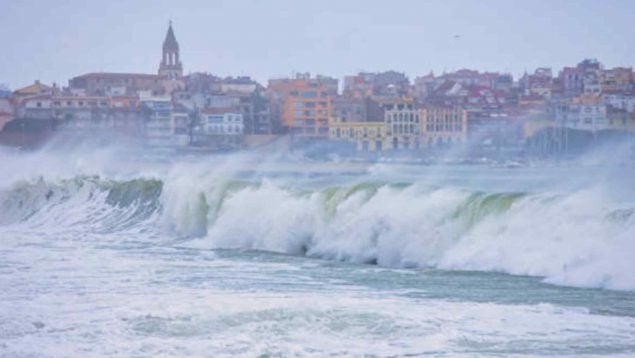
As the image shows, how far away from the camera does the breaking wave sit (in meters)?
19.2

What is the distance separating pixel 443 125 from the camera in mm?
92312

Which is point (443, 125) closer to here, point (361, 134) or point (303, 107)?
point (361, 134)

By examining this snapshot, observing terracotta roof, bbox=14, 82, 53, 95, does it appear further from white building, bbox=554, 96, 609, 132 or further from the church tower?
white building, bbox=554, 96, 609, 132

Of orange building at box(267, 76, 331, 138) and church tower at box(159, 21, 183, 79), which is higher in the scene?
church tower at box(159, 21, 183, 79)

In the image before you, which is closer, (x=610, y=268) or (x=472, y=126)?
(x=610, y=268)

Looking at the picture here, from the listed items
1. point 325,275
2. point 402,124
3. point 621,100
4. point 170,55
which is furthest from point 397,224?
point 170,55

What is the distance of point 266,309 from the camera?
1527 centimetres

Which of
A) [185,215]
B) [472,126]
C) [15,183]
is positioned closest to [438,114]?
[472,126]

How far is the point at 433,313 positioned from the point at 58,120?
289ft

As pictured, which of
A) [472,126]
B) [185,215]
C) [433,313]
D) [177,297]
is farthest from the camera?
[472,126]

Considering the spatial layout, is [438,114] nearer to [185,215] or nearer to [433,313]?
[185,215]

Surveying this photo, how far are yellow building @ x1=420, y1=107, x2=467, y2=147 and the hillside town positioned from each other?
10cm

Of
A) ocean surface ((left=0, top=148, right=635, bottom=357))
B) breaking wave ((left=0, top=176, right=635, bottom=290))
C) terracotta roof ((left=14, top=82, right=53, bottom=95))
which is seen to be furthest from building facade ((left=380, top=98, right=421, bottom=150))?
ocean surface ((left=0, top=148, right=635, bottom=357))

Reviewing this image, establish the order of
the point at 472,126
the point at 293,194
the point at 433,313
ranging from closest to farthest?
the point at 433,313 < the point at 293,194 < the point at 472,126
